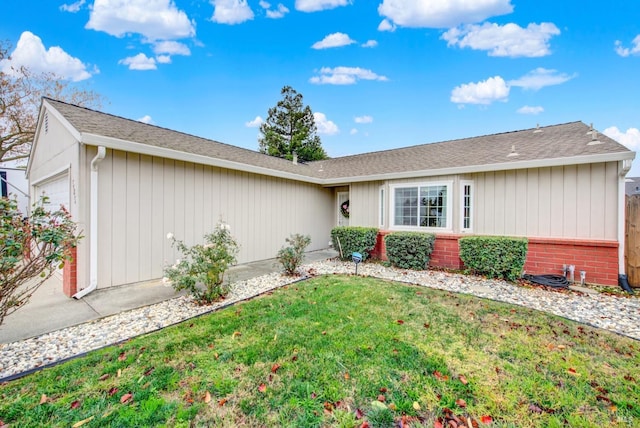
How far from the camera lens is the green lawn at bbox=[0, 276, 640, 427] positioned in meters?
2.08

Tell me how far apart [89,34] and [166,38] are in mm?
2974

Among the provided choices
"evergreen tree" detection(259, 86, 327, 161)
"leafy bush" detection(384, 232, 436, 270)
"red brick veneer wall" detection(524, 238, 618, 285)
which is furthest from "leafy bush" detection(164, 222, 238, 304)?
"evergreen tree" detection(259, 86, 327, 161)

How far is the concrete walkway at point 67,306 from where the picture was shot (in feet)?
12.2

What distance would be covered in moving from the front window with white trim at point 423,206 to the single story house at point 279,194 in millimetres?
31

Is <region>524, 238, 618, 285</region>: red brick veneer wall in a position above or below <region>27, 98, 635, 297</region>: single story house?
below

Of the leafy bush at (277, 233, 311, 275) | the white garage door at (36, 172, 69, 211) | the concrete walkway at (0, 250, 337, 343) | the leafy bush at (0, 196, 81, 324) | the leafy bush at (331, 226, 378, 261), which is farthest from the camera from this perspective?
the leafy bush at (331, 226, 378, 261)

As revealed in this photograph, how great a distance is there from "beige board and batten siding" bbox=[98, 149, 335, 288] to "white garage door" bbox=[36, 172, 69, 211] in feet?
4.39

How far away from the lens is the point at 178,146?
683 cm

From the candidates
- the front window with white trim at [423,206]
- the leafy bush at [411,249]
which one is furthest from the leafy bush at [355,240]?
the front window with white trim at [423,206]

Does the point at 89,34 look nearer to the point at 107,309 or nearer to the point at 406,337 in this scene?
the point at 107,309

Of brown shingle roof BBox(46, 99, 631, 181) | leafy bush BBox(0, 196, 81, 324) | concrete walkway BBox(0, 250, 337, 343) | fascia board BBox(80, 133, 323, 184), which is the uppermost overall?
brown shingle roof BBox(46, 99, 631, 181)

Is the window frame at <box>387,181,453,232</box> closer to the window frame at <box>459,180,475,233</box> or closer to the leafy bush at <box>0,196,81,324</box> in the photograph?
the window frame at <box>459,180,475,233</box>

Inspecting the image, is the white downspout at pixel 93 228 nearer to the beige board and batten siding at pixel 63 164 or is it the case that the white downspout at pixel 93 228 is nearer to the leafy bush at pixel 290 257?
the beige board and batten siding at pixel 63 164

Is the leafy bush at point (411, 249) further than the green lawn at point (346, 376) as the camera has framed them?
Yes
